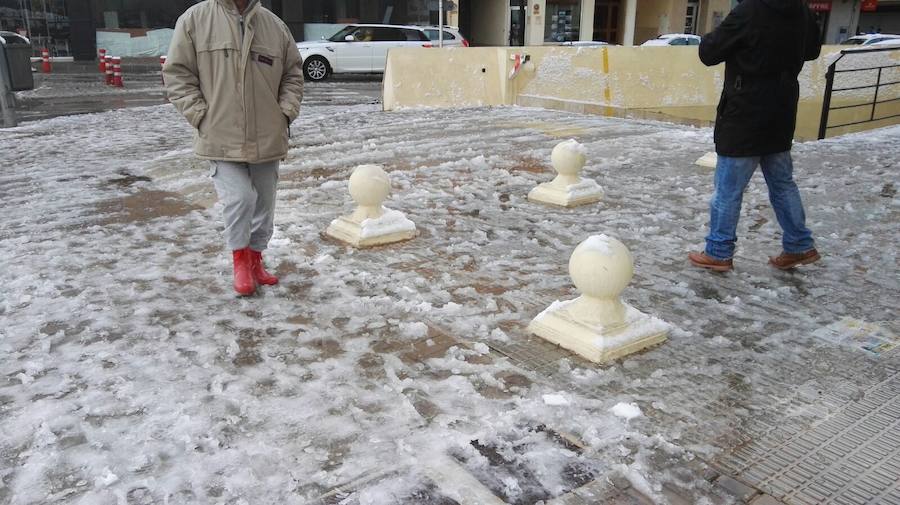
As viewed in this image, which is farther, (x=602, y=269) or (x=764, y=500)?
(x=602, y=269)

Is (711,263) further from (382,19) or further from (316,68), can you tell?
(382,19)

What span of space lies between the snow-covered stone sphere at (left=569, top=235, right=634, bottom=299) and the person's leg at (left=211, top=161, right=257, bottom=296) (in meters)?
1.99

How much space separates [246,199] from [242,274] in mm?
494

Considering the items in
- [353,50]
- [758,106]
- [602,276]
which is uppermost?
[353,50]

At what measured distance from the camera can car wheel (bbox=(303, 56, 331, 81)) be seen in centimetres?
2152

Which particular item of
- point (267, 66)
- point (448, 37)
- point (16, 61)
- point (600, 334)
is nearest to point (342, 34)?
point (448, 37)

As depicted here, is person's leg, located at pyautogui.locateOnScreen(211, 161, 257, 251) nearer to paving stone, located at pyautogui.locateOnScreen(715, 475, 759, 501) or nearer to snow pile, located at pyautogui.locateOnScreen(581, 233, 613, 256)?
snow pile, located at pyautogui.locateOnScreen(581, 233, 613, 256)

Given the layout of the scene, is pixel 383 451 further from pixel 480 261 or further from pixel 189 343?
pixel 480 261

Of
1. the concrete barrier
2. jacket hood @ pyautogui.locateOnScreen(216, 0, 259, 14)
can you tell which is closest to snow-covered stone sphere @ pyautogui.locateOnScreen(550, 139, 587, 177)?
jacket hood @ pyautogui.locateOnScreen(216, 0, 259, 14)

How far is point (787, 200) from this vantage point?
4680mm

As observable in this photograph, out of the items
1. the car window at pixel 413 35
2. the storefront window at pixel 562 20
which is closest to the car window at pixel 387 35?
the car window at pixel 413 35

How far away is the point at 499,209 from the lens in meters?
6.45

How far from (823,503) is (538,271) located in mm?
2586

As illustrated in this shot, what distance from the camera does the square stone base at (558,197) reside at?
652 cm
